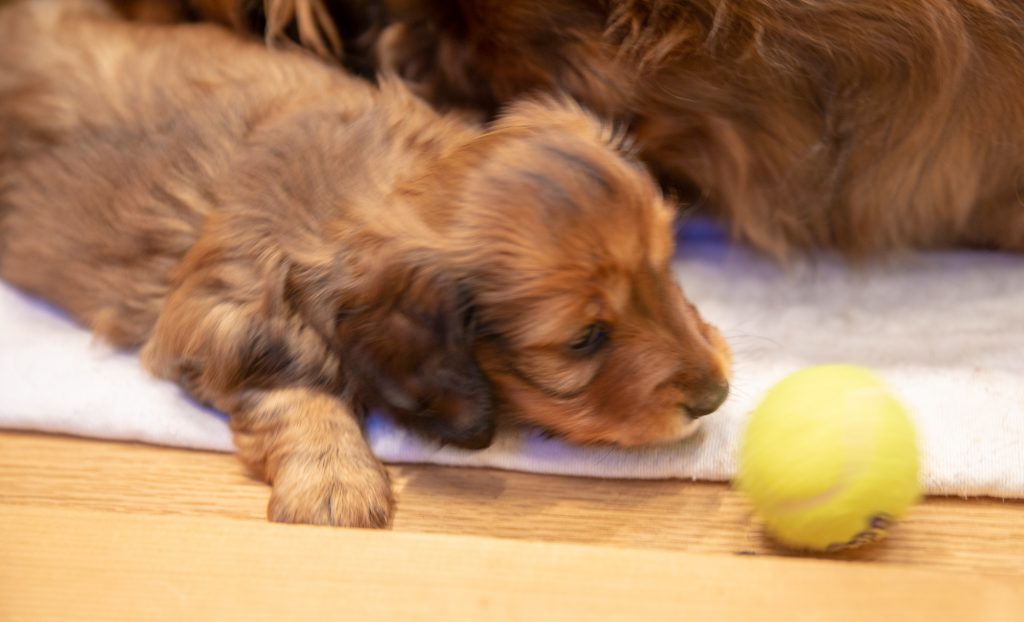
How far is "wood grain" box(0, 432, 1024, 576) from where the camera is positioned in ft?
4.67

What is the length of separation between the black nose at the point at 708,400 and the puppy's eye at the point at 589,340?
0.17 metres

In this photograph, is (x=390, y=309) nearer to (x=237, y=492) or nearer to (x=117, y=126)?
(x=237, y=492)

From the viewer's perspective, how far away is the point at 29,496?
64.4 inches

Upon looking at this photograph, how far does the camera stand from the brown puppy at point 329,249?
1.43 m

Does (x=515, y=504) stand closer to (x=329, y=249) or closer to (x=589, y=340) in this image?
(x=589, y=340)

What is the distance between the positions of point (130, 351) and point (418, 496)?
69 centimetres

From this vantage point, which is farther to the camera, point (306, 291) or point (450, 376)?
point (306, 291)

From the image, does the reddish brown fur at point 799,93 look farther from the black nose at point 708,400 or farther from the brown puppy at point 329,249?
the black nose at point 708,400

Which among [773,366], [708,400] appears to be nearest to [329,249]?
[708,400]

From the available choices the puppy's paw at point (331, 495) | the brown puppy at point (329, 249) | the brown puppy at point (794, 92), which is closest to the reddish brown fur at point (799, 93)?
the brown puppy at point (794, 92)

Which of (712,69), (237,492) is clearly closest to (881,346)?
(712,69)

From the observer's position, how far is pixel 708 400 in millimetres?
1474

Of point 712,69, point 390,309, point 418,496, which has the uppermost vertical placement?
point 712,69

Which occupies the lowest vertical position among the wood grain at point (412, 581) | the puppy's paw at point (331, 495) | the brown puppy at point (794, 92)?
the puppy's paw at point (331, 495)
